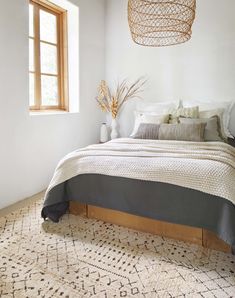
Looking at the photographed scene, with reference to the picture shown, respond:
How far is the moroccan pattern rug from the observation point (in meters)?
1.50

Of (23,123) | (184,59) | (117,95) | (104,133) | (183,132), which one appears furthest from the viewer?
(117,95)

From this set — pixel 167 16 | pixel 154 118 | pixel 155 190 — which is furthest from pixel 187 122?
pixel 155 190

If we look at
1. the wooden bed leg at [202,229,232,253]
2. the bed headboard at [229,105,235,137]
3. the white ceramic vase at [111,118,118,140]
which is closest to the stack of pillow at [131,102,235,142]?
the bed headboard at [229,105,235,137]

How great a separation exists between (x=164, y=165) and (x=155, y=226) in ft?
1.68

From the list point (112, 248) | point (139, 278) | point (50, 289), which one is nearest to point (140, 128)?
point (112, 248)

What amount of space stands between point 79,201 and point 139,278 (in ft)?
3.01

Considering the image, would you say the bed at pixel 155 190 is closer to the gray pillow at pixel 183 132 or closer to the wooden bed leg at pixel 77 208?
the wooden bed leg at pixel 77 208

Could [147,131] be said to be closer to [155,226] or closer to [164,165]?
[164,165]

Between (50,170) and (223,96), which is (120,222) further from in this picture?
(223,96)

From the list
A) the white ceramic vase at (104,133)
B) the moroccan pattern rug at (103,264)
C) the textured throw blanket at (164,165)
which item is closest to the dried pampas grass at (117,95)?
the white ceramic vase at (104,133)

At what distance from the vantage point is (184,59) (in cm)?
376

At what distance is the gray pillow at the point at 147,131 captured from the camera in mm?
3061

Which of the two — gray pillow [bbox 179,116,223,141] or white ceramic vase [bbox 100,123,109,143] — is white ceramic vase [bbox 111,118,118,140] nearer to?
white ceramic vase [bbox 100,123,109,143]

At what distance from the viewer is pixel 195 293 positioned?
148 centimetres
